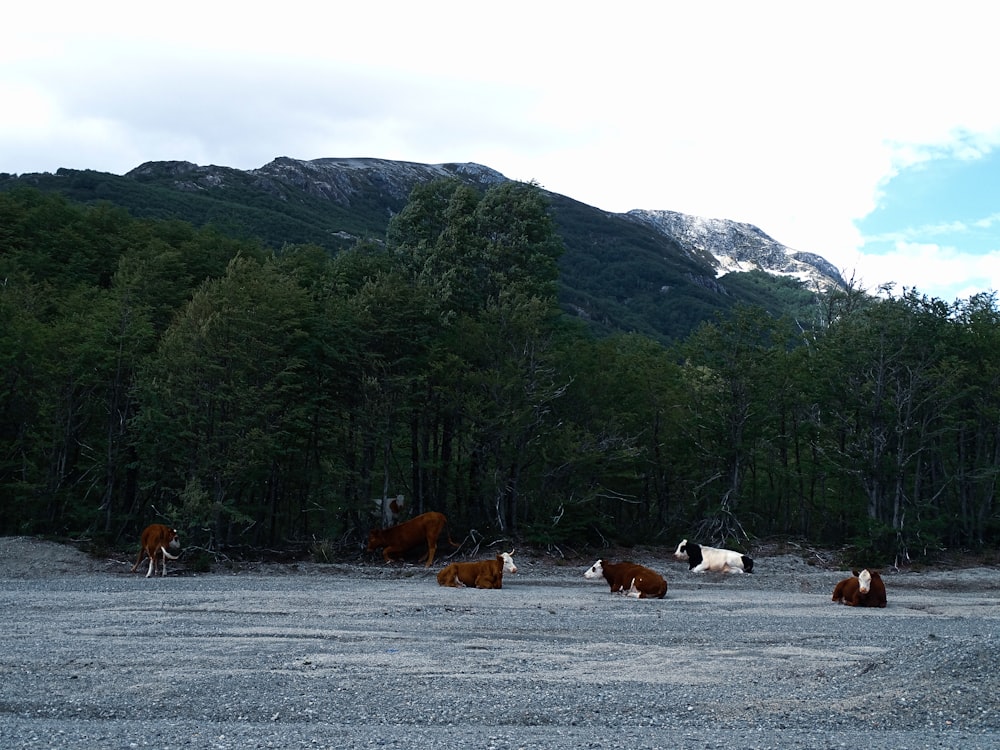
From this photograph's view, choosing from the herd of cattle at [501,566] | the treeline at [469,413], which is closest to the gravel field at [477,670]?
the herd of cattle at [501,566]

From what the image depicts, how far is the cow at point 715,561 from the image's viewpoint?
26.0 metres

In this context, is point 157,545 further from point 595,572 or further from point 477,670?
point 477,670

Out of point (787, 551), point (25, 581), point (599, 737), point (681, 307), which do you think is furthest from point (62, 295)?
point (681, 307)

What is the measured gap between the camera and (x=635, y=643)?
14195 mm

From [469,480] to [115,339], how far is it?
11.7 meters

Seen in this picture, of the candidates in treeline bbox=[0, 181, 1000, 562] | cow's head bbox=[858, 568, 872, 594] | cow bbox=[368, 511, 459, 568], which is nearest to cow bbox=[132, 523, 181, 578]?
treeline bbox=[0, 181, 1000, 562]

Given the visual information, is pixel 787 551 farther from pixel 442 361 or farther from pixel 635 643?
pixel 635 643

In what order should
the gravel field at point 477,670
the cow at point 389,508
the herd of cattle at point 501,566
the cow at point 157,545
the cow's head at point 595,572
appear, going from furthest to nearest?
the cow at point 389,508, the cow's head at point 595,572, the cow at point 157,545, the herd of cattle at point 501,566, the gravel field at point 477,670

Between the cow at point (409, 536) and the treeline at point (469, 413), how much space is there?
1.52 m

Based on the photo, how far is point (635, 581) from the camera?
20594mm

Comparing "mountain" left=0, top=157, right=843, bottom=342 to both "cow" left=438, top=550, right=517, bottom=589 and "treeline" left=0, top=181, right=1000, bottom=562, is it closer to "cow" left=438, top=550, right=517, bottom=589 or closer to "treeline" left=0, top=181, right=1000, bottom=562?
"treeline" left=0, top=181, right=1000, bottom=562

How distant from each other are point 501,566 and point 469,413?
6.91 m

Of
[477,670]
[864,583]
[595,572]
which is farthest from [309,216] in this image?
[477,670]

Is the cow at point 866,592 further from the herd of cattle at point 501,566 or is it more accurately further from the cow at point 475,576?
the cow at point 475,576
